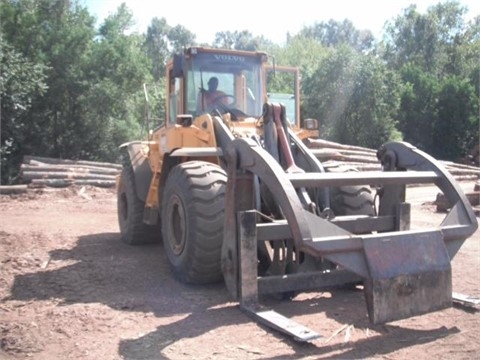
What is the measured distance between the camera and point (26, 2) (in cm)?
2209

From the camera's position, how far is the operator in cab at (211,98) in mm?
7215

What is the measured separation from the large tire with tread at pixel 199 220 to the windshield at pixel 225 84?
1.75 meters

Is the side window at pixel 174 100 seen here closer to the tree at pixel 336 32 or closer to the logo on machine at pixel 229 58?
the logo on machine at pixel 229 58

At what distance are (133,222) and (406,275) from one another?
15.7ft

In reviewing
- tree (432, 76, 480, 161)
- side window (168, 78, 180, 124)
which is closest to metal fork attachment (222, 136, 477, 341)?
side window (168, 78, 180, 124)

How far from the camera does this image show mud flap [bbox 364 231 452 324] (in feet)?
13.0

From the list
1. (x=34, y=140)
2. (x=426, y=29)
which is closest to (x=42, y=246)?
(x=34, y=140)

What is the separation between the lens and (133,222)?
802 centimetres

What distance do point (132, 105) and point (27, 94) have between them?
5.09 meters

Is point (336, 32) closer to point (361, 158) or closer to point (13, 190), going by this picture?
point (361, 158)

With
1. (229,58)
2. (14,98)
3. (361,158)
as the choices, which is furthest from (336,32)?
(229,58)

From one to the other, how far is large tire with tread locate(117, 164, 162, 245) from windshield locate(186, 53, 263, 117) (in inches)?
64.4

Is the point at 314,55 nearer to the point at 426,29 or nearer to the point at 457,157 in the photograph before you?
the point at 426,29

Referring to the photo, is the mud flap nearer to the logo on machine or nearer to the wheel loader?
the wheel loader
